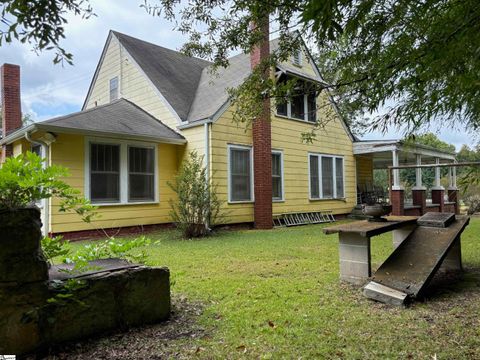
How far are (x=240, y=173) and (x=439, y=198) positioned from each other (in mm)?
7974

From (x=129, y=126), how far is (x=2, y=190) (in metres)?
7.59

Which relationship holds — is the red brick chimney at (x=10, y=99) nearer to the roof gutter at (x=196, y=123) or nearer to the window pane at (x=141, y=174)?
the window pane at (x=141, y=174)

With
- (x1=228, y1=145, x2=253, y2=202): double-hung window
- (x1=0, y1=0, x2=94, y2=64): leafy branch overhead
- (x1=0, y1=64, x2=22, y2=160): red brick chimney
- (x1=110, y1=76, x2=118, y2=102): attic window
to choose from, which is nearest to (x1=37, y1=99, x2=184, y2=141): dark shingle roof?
(x1=110, y1=76, x2=118, y2=102): attic window

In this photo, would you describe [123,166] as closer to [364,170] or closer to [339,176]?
[339,176]

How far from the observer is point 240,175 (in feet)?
36.5

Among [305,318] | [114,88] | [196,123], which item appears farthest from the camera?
[114,88]

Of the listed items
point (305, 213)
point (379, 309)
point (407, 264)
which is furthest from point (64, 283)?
point (305, 213)

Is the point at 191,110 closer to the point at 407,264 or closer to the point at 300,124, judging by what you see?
the point at 300,124

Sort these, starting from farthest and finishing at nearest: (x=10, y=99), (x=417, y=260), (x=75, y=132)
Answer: (x=10, y=99) < (x=75, y=132) < (x=417, y=260)

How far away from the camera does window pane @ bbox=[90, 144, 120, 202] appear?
906 cm

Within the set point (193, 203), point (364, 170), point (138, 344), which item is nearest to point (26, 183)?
point (138, 344)

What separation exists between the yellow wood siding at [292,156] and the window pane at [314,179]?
10.9 inches

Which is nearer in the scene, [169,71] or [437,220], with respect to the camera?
[437,220]

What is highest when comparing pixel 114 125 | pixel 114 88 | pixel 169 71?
pixel 169 71
